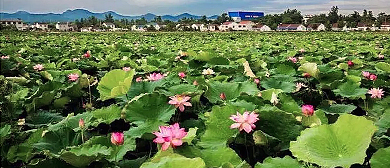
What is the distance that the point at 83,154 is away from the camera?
109 cm

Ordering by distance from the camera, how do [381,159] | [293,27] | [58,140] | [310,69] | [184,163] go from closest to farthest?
[184,163]
[381,159]
[58,140]
[310,69]
[293,27]

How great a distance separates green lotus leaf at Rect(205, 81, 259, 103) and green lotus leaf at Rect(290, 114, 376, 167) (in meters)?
0.68

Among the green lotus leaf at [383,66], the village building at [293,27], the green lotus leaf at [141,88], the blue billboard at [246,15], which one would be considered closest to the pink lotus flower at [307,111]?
the green lotus leaf at [141,88]

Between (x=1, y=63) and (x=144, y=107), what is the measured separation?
5.88 feet

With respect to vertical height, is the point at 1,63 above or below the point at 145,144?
above

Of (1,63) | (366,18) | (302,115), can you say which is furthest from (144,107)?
(366,18)

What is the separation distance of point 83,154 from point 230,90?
0.92 m

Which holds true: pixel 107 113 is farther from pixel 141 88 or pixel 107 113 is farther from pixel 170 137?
pixel 170 137

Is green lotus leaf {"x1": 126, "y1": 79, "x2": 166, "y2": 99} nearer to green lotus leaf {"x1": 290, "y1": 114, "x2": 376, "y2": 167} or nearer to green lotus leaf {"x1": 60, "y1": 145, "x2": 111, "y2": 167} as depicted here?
green lotus leaf {"x1": 60, "y1": 145, "x2": 111, "y2": 167}

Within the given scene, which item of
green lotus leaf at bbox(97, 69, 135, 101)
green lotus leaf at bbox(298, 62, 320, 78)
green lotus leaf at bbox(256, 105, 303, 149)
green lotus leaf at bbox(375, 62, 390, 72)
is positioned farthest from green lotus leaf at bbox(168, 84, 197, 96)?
green lotus leaf at bbox(375, 62, 390, 72)

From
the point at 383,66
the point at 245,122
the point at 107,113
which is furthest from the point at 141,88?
the point at 383,66

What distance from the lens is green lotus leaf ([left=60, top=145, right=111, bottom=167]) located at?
1.08 metres

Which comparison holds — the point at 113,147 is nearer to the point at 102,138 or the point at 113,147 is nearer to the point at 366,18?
the point at 102,138

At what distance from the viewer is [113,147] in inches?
48.7
